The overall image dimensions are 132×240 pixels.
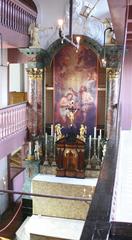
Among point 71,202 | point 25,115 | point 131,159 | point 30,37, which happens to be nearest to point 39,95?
point 25,115

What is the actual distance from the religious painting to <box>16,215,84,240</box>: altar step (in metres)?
2.57

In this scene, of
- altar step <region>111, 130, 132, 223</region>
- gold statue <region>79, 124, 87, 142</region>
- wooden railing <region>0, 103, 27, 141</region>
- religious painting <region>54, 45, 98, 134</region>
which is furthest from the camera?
religious painting <region>54, 45, 98, 134</region>

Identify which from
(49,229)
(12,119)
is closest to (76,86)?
(12,119)

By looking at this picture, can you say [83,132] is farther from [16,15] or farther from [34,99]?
[16,15]

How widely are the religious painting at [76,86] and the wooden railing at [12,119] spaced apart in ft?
3.47

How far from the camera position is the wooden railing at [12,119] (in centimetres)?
722

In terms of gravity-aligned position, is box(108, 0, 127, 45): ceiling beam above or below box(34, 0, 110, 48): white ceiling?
Result: below

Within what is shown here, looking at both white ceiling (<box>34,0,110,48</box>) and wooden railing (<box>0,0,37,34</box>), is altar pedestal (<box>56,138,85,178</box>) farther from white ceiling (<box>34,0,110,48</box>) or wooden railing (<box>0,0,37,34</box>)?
wooden railing (<box>0,0,37,34</box>)

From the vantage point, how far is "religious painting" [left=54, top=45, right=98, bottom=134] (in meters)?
8.84

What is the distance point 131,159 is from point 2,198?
267 inches

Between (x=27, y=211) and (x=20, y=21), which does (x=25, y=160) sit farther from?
(x=20, y=21)

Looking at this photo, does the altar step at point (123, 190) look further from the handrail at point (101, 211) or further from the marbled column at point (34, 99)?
the marbled column at point (34, 99)

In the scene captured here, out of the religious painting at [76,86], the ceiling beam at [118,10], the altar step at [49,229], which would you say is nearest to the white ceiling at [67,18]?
the religious painting at [76,86]

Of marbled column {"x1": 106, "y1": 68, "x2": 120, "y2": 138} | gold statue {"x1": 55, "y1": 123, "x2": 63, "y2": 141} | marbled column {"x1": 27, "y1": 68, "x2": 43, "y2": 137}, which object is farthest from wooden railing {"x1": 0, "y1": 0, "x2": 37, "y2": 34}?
gold statue {"x1": 55, "y1": 123, "x2": 63, "y2": 141}
